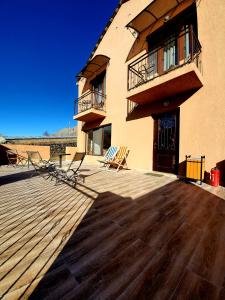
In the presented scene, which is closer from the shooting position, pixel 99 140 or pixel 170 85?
pixel 170 85

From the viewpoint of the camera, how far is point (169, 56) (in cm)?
641

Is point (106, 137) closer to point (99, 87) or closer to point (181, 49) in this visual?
point (99, 87)

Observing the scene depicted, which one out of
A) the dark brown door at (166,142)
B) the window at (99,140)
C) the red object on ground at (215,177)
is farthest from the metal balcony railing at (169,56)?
the red object on ground at (215,177)

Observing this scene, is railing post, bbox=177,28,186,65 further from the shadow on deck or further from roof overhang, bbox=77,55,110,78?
the shadow on deck

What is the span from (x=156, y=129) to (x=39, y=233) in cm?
573

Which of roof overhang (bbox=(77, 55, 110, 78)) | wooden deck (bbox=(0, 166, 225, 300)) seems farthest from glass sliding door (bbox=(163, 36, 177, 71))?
wooden deck (bbox=(0, 166, 225, 300))

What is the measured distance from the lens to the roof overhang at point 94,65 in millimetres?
9435

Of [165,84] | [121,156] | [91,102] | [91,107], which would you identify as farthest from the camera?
[91,102]

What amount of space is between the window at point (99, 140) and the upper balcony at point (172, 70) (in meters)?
3.17

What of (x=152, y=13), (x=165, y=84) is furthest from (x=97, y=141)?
(x=152, y=13)

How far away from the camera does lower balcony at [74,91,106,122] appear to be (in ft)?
30.6

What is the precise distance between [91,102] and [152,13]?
5781mm

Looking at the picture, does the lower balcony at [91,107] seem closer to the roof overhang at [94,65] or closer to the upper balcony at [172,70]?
the roof overhang at [94,65]

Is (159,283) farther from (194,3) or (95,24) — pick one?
(95,24)
